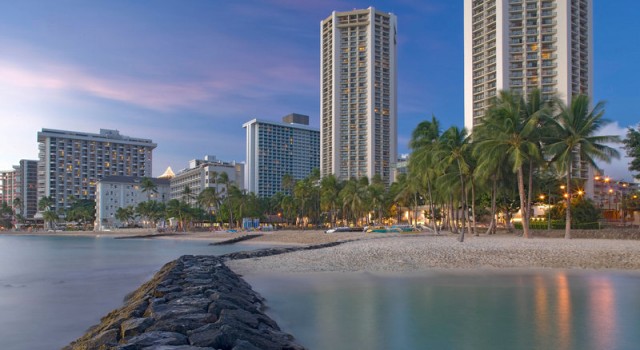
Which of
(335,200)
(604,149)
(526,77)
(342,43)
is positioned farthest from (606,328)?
(342,43)

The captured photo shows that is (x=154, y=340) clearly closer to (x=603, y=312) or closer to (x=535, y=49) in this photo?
(x=603, y=312)

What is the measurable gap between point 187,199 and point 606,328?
148 metres

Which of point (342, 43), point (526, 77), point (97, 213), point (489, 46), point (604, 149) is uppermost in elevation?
point (342, 43)

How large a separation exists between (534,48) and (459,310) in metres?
116

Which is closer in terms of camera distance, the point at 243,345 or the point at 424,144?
the point at 243,345

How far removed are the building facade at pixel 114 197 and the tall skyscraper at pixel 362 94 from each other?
68615 mm

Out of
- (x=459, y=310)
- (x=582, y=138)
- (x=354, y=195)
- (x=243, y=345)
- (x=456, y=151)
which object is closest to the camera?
(x=243, y=345)

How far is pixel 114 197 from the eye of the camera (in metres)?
169

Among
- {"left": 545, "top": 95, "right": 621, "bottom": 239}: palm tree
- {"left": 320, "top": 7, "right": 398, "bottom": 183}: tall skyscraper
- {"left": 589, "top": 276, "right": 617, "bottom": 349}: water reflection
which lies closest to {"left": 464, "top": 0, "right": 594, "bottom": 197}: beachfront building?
{"left": 320, "top": 7, "right": 398, "bottom": 183}: tall skyscraper

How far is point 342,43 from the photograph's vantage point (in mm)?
166000

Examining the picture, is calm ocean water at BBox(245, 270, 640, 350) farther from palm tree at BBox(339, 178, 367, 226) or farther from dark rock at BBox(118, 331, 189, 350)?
palm tree at BBox(339, 178, 367, 226)

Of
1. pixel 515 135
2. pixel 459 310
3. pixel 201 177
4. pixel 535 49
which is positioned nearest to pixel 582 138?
pixel 515 135

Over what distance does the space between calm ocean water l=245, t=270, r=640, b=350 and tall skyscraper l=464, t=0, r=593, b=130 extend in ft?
325

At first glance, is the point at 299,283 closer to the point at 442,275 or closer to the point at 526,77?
the point at 442,275
